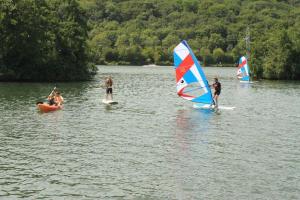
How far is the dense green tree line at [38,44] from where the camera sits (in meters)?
87.7

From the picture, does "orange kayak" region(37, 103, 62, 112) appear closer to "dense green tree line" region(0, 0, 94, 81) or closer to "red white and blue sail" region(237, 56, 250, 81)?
"dense green tree line" region(0, 0, 94, 81)

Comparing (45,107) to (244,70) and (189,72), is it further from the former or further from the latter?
(244,70)

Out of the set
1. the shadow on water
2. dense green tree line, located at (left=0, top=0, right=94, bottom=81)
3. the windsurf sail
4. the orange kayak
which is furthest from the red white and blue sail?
the orange kayak

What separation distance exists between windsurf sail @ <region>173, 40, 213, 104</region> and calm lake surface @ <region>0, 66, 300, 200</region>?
2003 millimetres

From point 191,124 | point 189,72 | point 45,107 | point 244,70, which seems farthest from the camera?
point 244,70

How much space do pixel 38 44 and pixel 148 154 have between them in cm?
6464

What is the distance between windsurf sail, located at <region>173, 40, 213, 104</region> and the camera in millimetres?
49375

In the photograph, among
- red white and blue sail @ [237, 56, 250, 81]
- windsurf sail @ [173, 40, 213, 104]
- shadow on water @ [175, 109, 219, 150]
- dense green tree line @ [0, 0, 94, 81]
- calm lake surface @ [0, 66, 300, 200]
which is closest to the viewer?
calm lake surface @ [0, 66, 300, 200]

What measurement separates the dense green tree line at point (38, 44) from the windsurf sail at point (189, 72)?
44007mm

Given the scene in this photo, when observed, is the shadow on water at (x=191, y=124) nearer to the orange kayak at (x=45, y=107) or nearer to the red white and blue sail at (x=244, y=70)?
the orange kayak at (x=45, y=107)

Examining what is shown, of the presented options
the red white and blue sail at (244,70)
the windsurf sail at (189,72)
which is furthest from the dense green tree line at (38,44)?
the windsurf sail at (189,72)

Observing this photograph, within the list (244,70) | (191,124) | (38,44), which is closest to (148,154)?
(191,124)

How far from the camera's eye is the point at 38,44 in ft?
295

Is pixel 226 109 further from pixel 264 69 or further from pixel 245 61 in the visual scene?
pixel 264 69
